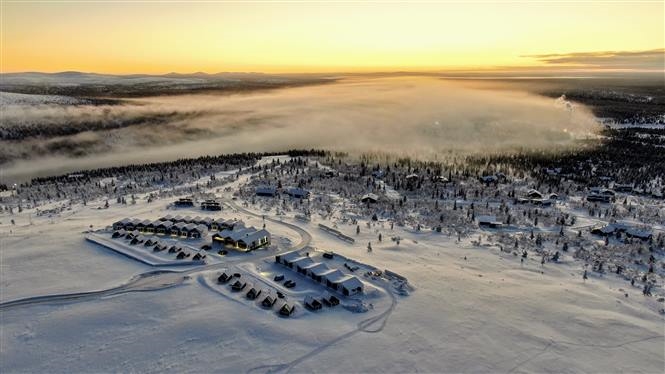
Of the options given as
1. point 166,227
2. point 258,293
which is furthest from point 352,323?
point 166,227

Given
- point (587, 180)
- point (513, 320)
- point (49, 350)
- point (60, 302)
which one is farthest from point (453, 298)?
point (587, 180)

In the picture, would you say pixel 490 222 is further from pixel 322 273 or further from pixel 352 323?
pixel 352 323

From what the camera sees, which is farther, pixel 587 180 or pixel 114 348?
pixel 587 180

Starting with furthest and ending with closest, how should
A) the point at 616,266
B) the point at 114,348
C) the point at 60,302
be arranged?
the point at 616,266 < the point at 60,302 < the point at 114,348

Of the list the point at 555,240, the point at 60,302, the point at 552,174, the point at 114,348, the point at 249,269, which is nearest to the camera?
the point at 114,348

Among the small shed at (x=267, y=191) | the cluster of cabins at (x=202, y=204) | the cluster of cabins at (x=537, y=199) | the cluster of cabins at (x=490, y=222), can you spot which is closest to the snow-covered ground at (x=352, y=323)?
the cluster of cabins at (x=490, y=222)

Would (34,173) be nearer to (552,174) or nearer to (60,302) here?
(60,302)

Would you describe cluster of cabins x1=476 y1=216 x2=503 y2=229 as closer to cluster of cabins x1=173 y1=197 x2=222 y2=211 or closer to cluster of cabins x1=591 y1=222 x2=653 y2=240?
cluster of cabins x1=591 y1=222 x2=653 y2=240
